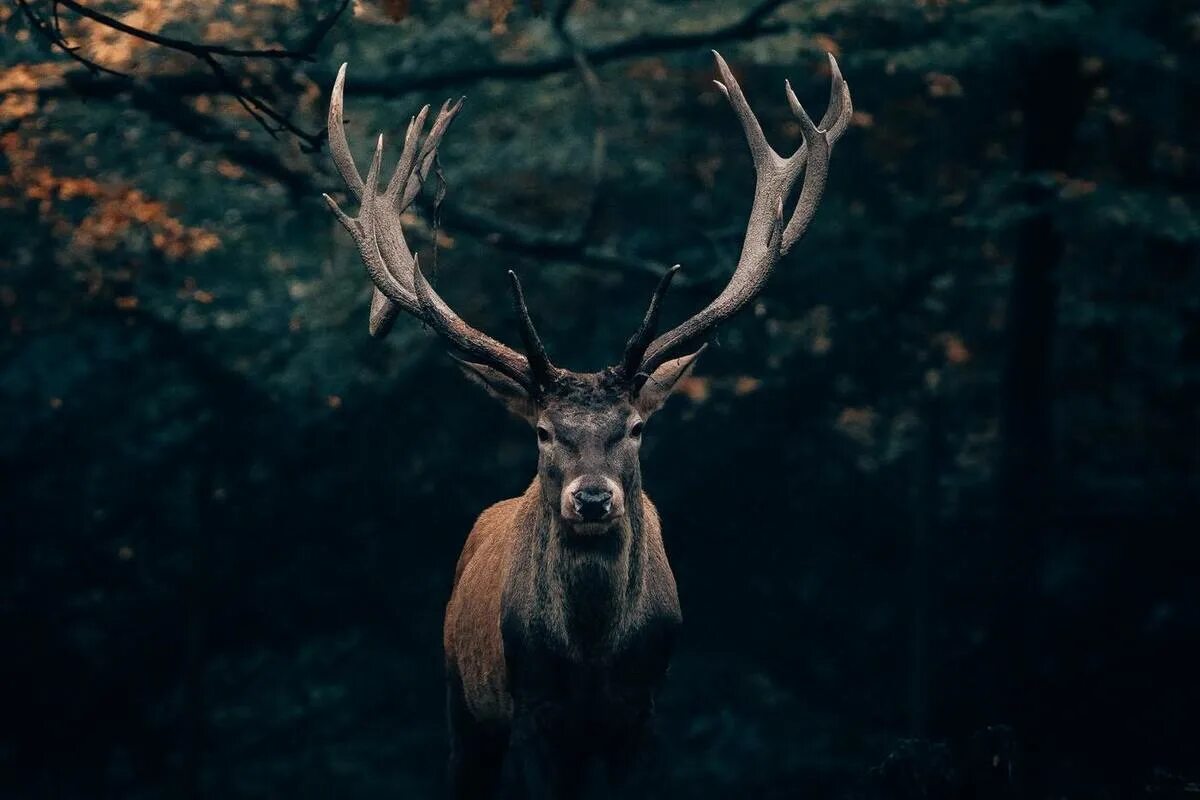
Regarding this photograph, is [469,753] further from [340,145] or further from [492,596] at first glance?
[340,145]

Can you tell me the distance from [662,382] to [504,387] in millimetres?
620

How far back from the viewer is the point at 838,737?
1361 centimetres

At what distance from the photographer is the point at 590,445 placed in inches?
240

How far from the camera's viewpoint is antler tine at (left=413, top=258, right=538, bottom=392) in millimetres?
6551

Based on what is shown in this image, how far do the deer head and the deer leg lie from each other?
1428 mm

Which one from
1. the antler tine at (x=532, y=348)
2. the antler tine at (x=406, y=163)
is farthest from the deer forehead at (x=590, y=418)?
the antler tine at (x=406, y=163)

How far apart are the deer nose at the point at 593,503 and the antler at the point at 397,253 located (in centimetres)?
73

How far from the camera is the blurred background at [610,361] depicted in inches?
487

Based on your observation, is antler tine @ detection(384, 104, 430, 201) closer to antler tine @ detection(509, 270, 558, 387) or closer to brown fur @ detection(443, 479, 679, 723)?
antler tine @ detection(509, 270, 558, 387)

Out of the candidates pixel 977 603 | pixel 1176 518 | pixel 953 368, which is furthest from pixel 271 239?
pixel 1176 518

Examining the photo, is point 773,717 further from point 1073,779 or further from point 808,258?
point 808,258

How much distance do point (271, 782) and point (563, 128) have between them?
18.5 ft

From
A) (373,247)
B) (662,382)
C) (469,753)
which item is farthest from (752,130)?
(469,753)

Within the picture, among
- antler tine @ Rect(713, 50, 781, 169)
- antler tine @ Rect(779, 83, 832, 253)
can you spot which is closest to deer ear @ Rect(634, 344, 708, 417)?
antler tine @ Rect(779, 83, 832, 253)
